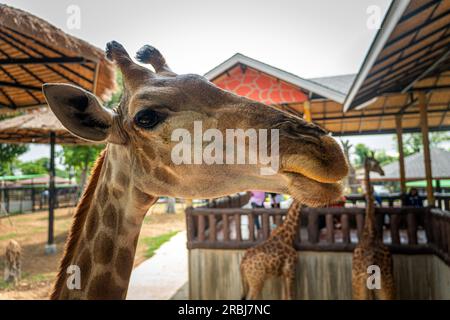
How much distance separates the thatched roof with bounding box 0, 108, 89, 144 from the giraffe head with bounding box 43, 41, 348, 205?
344 inches

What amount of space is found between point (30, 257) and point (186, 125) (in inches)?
441

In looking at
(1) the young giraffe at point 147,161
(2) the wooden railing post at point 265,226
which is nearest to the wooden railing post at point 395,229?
(2) the wooden railing post at point 265,226

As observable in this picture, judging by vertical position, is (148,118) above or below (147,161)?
above

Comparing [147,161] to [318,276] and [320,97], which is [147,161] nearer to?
[318,276]

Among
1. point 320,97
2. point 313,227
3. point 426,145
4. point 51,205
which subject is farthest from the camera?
point 51,205

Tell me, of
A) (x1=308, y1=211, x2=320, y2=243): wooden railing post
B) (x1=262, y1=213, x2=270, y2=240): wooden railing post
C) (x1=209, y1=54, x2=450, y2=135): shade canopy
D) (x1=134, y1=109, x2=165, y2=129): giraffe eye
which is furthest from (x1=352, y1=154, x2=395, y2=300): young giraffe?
(x1=134, y1=109, x2=165, y2=129): giraffe eye

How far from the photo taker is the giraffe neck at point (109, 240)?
159 centimetres

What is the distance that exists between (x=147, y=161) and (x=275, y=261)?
403 cm

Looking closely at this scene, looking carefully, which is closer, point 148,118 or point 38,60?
point 148,118

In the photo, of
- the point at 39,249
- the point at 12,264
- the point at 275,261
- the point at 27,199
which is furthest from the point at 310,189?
the point at 27,199

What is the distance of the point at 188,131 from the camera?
1.36m
